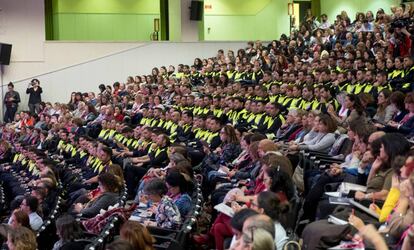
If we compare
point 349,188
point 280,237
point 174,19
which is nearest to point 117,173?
point 349,188

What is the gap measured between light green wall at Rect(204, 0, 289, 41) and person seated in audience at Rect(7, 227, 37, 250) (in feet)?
54.2

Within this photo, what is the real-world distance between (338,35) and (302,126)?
7.28 meters

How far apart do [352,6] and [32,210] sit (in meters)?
17.1

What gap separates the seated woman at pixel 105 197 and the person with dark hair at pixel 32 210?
427mm

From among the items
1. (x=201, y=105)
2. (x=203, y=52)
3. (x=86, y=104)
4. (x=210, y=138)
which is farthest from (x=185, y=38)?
(x=210, y=138)

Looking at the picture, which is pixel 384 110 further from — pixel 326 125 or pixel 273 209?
pixel 273 209

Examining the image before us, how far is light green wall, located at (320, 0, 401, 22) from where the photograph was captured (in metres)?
21.6

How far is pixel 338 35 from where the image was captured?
1650 centimetres

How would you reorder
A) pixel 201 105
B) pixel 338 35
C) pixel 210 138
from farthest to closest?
pixel 338 35, pixel 201 105, pixel 210 138

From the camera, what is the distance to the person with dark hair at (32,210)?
7355 mm

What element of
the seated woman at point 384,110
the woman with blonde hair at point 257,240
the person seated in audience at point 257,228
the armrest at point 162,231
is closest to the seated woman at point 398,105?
the seated woman at point 384,110

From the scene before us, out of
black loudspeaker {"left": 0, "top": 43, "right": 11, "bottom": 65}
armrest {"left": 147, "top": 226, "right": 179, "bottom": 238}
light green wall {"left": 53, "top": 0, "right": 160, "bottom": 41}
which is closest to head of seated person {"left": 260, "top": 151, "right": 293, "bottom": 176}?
armrest {"left": 147, "top": 226, "right": 179, "bottom": 238}

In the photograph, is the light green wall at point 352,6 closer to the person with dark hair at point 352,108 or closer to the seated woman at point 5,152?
the seated woman at point 5,152

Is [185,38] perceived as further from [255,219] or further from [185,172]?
[255,219]
